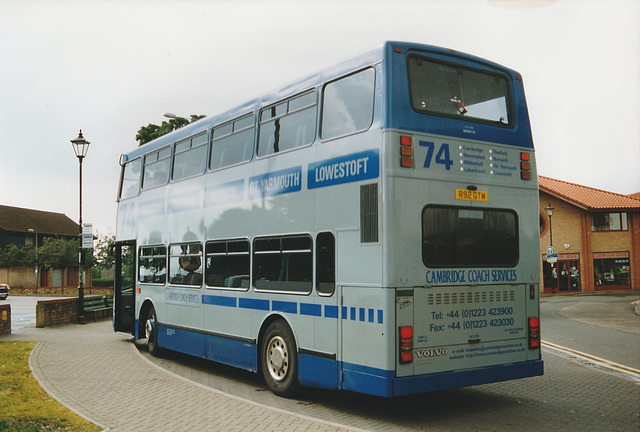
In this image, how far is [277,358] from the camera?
352 inches

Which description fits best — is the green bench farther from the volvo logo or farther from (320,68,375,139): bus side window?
the volvo logo

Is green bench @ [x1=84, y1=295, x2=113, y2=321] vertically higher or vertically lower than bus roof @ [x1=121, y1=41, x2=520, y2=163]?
lower

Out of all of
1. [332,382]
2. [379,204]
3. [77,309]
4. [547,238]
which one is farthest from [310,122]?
[547,238]

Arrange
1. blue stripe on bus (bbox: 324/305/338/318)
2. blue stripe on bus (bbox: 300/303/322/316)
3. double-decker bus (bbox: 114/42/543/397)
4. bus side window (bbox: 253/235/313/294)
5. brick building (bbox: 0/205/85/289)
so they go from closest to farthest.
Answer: double-decker bus (bbox: 114/42/543/397), blue stripe on bus (bbox: 324/305/338/318), blue stripe on bus (bbox: 300/303/322/316), bus side window (bbox: 253/235/313/294), brick building (bbox: 0/205/85/289)

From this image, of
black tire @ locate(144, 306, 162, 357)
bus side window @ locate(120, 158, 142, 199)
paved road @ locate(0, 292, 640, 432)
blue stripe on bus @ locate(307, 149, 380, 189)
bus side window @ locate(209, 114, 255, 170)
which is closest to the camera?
paved road @ locate(0, 292, 640, 432)

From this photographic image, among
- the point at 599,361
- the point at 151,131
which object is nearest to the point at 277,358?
the point at 599,361

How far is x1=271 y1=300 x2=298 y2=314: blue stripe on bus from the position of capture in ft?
28.3

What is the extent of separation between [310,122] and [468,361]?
3684 mm

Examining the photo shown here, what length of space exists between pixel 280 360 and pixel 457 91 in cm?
429

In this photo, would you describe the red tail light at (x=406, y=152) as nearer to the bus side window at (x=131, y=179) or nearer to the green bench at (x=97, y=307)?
the bus side window at (x=131, y=179)

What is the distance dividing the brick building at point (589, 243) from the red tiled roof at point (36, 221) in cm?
5723

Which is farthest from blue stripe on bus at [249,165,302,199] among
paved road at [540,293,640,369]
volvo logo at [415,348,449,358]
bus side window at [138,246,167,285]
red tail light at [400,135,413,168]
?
paved road at [540,293,640,369]

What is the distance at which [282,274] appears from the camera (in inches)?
356

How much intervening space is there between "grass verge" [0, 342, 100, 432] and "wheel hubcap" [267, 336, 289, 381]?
107 inches
